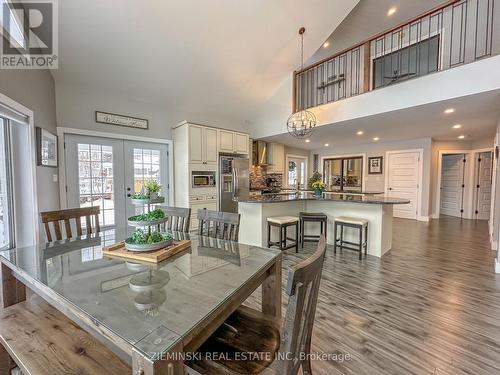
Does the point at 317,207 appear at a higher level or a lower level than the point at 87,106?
lower

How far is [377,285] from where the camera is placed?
2.62 metres

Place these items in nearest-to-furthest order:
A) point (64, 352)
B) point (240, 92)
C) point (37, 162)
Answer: point (64, 352)
point (37, 162)
point (240, 92)

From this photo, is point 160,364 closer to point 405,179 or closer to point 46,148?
point 46,148

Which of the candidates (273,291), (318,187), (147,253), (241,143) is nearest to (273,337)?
(273,291)

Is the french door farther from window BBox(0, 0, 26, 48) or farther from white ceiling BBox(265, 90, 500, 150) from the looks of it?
white ceiling BBox(265, 90, 500, 150)

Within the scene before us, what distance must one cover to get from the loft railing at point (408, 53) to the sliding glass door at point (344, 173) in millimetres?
2614

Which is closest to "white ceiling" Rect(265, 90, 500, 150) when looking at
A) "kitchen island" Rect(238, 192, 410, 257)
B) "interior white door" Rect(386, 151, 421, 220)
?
"interior white door" Rect(386, 151, 421, 220)

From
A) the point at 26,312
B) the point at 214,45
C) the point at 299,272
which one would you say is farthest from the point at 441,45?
the point at 26,312

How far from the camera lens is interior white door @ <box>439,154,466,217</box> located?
22.0 feet

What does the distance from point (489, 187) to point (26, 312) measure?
30.1 feet

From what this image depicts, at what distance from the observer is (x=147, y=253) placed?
1.43m

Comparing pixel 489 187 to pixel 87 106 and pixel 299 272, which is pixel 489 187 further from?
pixel 87 106

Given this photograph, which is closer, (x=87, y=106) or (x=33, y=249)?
(x=33, y=249)

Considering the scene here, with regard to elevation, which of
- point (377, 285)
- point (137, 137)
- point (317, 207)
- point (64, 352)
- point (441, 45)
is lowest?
point (377, 285)
